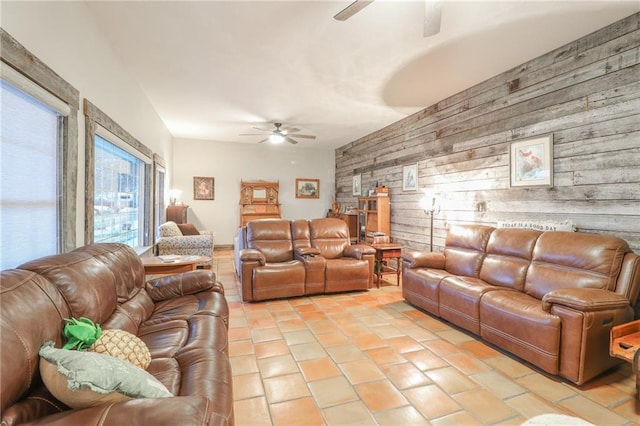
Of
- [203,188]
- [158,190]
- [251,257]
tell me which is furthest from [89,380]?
[203,188]

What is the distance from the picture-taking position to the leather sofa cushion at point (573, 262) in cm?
232

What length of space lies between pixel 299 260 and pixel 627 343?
127 inches

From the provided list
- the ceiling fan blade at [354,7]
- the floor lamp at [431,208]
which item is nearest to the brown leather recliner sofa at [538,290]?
the floor lamp at [431,208]

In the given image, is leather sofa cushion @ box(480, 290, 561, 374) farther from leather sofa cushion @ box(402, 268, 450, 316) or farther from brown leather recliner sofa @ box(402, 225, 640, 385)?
leather sofa cushion @ box(402, 268, 450, 316)

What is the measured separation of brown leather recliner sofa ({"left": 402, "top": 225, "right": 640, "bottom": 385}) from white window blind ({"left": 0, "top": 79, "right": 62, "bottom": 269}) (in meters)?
3.40

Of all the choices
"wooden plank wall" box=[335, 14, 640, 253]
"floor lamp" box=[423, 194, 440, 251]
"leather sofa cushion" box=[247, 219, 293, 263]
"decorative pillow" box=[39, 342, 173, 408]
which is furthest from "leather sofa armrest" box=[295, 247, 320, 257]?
"decorative pillow" box=[39, 342, 173, 408]

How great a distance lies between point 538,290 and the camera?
2664 mm

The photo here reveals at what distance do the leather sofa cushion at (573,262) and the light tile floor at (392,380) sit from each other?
2.24ft

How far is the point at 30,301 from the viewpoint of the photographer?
3.86ft

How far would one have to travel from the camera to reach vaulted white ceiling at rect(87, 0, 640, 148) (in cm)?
241

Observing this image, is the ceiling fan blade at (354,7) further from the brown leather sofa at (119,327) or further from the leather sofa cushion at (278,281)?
the leather sofa cushion at (278,281)

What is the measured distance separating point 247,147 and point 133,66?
14.5 ft

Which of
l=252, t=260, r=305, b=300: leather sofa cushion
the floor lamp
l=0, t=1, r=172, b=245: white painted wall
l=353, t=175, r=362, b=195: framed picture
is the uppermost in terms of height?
l=0, t=1, r=172, b=245: white painted wall

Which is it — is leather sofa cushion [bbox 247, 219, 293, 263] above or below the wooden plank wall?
below
